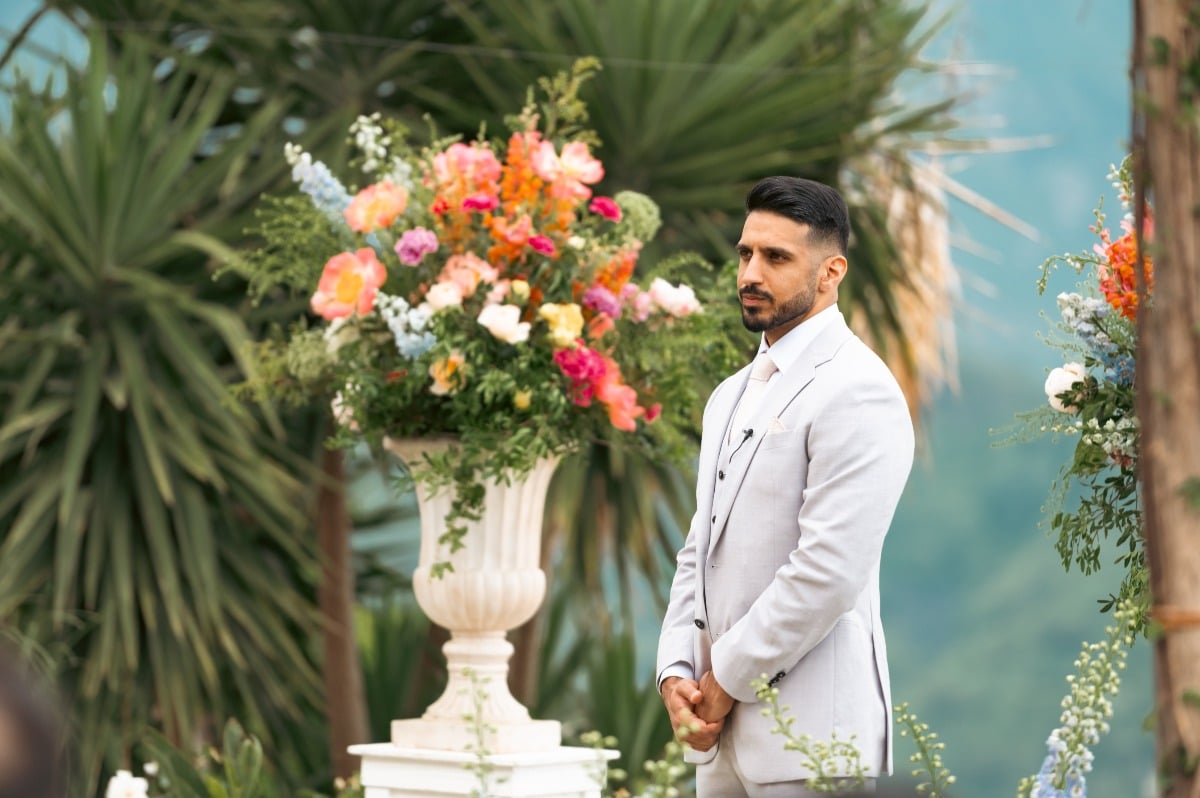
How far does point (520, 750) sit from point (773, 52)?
3.12 metres

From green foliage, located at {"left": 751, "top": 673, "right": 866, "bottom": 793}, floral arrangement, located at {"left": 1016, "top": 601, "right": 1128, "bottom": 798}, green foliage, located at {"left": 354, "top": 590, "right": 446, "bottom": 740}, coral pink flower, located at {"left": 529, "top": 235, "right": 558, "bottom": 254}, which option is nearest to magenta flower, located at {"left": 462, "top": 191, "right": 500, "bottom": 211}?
coral pink flower, located at {"left": 529, "top": 235, "right": 558, "bottom": 254}

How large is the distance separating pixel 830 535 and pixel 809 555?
0.03 meters

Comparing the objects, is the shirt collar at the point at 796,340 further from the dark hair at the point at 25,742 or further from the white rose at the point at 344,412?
the dark hair at the point at 25,742

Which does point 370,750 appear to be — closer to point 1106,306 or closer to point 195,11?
point 1106,306

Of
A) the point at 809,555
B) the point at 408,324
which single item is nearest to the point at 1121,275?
the point at 809,555

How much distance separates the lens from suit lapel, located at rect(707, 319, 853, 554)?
2.13 meters

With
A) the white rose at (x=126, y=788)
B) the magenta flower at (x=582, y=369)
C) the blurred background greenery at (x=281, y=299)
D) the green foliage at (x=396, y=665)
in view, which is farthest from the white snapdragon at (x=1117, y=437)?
the green foliage at (x=396, y=665)

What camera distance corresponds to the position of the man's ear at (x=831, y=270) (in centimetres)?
216

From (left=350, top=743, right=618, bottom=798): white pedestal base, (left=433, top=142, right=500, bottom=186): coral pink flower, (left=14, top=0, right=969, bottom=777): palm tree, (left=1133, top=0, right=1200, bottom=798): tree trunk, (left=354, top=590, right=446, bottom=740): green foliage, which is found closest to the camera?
(left=1133, top=0, right=1200, bottom=798): tree trunk

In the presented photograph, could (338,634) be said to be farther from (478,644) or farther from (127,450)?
(478,644)

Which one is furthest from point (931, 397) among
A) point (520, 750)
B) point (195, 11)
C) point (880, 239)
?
point (520, 750)

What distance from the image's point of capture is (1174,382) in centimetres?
129

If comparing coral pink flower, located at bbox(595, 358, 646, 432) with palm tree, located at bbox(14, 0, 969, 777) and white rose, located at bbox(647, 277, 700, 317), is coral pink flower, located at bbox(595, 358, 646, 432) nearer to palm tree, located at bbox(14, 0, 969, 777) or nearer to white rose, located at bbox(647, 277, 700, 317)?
white rose, located at bbox(647, 277, 700, 317)

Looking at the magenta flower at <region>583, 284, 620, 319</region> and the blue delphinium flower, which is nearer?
the blue delphinium flower
